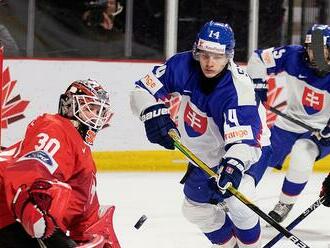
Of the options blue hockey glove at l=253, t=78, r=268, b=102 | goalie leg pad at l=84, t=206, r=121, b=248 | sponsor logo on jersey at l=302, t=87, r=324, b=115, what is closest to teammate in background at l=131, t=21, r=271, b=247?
goalie leg pad at l=84, t=206, r=121, b=248

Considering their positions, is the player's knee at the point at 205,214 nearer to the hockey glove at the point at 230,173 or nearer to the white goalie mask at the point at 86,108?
the hockey glove at the point at 230,173

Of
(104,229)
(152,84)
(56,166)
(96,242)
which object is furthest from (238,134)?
(56,166)

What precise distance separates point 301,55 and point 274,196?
1030 mm

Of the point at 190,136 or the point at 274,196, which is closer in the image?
the point at 190,136

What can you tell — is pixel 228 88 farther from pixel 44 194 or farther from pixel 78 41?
pixel 78 41

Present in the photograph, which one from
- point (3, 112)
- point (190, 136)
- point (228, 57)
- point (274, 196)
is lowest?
point (274, 196)

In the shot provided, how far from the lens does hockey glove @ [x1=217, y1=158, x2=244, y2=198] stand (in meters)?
3.43

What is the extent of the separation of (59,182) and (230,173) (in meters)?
0.89

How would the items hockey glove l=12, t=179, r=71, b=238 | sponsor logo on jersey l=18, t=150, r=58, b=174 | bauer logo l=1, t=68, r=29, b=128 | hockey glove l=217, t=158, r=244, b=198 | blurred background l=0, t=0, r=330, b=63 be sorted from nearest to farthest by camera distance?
hockey glove l=12, t=179, r=71, b=238 → sponsor logo on jersey l=18, t=150, r=58, b=174 → hockey glove l=217, t=158, r=244, b=198 → bauer logo l=1, t=68, r=29, b=128 → blurred background l=0, t=0, r=330, b=63

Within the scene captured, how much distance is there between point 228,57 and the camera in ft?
12.1

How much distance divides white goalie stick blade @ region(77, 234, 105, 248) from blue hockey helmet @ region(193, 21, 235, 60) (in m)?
0.94

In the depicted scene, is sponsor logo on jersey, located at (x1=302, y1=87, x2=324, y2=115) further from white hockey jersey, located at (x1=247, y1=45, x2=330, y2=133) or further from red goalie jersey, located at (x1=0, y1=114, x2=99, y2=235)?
A: red goalie jersey, located at (x1=0, y1=114, x2=99, y2=235)

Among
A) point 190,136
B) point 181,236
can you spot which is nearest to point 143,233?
point 181,236

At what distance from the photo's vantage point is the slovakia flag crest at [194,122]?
12.4 feet
